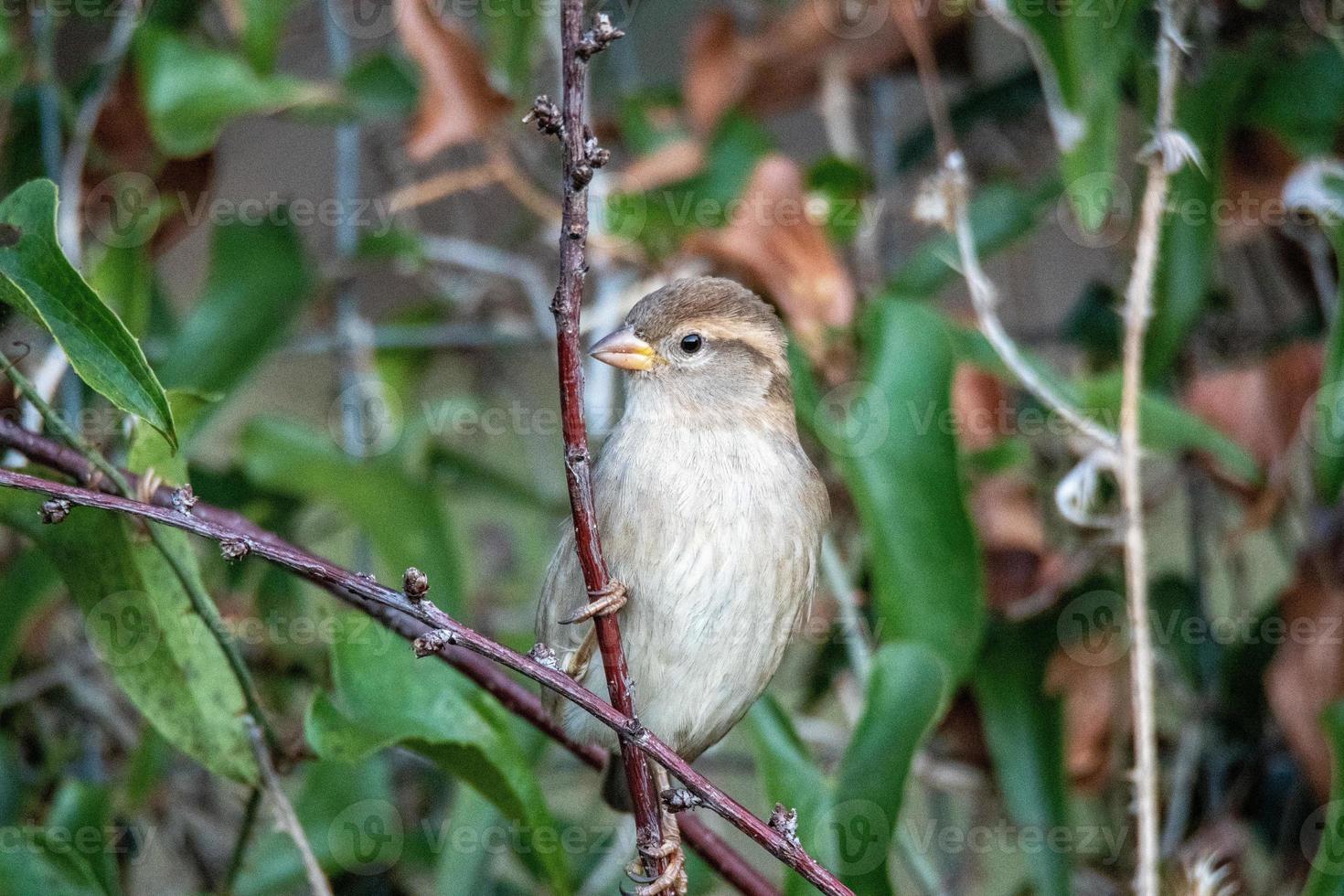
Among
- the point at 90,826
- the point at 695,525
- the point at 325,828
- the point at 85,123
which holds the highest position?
the point at 85,123

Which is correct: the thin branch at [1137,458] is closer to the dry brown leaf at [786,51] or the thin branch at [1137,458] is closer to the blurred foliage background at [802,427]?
the blurred foliage background at [802,427]

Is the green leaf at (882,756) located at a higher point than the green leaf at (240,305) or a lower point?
lower

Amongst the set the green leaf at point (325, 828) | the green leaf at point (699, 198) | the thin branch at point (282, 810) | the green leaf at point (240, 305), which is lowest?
the green leaf at point (325, 828)

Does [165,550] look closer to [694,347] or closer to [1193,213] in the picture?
[694,347]

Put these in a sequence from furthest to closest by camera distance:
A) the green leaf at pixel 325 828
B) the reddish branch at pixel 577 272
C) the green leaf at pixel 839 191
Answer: the green leaf at pixel 839 191 < the green leaf at pixel 325 828 < the reddish branch at pixel 577 272

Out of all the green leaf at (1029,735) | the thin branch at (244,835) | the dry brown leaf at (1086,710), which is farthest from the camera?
the dry brown leaf at (1086,710)

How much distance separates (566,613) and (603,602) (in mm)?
509

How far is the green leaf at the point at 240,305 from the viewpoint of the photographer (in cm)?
269

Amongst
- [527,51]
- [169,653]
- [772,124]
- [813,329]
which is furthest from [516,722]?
[772,124]

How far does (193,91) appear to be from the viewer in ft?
9.00

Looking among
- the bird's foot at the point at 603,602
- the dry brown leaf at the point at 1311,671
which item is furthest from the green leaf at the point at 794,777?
the dry brown leaf at the point at 1311,671

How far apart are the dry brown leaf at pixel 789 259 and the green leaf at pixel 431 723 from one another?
1.06m

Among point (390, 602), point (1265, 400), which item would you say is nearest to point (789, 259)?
point (1265, 400)

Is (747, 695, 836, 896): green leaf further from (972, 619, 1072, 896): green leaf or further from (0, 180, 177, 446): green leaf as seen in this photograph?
(0, 180, 177, 446): green leaf
